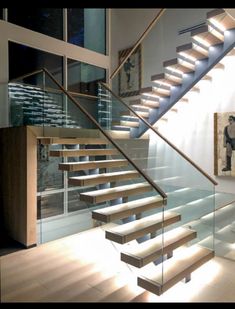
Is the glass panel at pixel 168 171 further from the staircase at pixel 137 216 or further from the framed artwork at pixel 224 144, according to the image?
the framed artwork at pixel 224 144

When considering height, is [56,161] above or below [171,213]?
above

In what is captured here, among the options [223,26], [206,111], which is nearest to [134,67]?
[206,111]

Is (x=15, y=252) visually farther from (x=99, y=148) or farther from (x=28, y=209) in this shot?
(x=99, y=148)

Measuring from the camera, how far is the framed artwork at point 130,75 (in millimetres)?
6301

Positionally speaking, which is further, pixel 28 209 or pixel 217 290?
pixel 28 209

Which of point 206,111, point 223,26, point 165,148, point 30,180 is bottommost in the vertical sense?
point 30,180

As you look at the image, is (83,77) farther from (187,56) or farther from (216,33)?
(216,33)

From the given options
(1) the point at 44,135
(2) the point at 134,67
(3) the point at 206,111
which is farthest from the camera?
(2) the point at 134,67

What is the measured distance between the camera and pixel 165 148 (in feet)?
16.8

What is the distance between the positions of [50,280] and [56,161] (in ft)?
7.98

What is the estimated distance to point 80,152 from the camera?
13.4 feet

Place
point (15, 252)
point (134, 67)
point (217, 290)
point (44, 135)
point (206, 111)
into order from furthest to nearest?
1. point (134, 67)
2. point (206, 111)
3. point (44, 135)
4. point (15, 252)
5. point (217, 290)

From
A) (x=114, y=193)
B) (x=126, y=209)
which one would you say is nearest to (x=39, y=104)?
(x=114, y=193)

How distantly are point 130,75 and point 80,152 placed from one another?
10.4 ft
